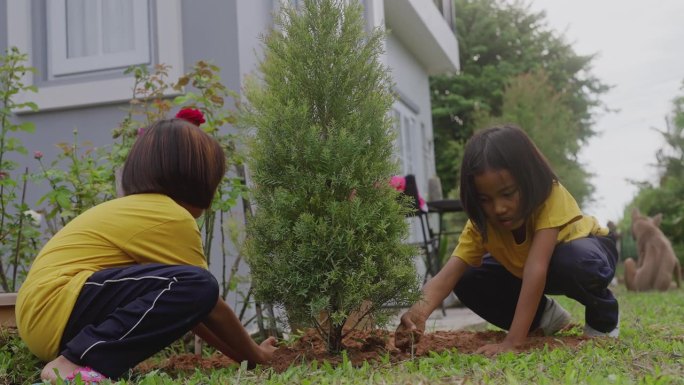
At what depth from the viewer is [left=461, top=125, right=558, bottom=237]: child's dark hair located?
3.37m

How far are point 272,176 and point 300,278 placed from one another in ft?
1.44

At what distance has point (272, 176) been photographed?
3123 millimetres

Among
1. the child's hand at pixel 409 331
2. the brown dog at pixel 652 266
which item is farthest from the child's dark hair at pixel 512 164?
the brown dog at pixel 652 266

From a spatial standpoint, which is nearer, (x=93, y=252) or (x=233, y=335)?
(x=93, y=252)

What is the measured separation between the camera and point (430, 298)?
11.5ft

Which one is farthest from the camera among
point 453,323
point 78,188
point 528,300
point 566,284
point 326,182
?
point 453,323

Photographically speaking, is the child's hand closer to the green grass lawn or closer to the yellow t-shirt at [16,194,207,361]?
the green grass lawn

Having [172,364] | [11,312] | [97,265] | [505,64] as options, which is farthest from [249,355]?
[505,64]

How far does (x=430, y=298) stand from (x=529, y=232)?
0.54m

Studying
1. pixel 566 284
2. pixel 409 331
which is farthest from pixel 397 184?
pixel 566 284

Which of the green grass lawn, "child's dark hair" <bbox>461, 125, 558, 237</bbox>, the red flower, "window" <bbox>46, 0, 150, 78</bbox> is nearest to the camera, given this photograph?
the green grass lawn

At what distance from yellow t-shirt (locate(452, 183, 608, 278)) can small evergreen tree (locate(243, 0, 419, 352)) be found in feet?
2.10

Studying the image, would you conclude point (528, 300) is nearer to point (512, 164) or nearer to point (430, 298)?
point (430, 298)

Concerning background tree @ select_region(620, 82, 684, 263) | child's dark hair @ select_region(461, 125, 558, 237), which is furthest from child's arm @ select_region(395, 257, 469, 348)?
background tree @ select_region(620, 82, 684, 263)
